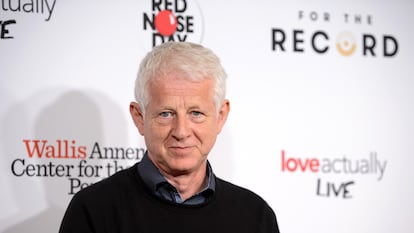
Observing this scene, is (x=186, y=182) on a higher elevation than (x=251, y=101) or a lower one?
lower

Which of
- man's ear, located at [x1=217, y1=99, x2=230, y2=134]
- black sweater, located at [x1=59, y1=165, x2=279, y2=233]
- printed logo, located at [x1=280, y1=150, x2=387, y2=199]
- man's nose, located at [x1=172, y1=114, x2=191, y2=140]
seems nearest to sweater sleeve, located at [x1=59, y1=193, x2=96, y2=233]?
black sweater, located at [x1=59, y1=165, x2=279, y2=233]

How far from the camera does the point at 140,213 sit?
1.39 meters

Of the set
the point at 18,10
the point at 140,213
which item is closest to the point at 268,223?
the point at 140,213

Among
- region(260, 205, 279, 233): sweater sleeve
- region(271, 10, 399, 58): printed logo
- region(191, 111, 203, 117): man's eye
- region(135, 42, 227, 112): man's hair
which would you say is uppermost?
region(271, 10, 399, 58): printed logo

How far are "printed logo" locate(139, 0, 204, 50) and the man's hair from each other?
0.67 m

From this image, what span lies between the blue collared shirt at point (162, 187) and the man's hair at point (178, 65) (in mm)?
166

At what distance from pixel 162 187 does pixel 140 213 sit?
94mm

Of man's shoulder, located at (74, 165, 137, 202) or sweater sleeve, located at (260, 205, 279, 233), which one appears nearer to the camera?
man's shoulder, located at (74, 165, 137, 202)

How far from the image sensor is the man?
4.53ft

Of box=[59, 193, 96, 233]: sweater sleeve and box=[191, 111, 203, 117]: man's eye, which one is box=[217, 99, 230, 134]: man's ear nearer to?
box=[191, 111, 203, 117]: man's eye

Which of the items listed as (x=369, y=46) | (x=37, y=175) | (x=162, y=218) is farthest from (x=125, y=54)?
(x=369, y=46)

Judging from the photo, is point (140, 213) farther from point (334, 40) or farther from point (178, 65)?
point (334, 40)

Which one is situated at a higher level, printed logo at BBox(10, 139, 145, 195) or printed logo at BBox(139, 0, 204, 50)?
printed logo at BBox(139, 0, 204, 50)

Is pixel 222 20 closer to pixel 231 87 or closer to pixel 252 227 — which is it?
pixel 231 87
